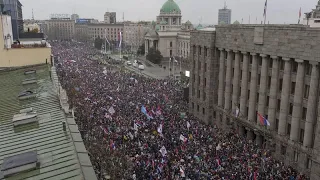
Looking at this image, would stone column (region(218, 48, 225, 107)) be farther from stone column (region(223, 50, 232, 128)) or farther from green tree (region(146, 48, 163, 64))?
green tree (region(146, 48, 163, 64))

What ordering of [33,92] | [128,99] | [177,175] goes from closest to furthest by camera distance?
[33,92] < [177,175] < [128,99]

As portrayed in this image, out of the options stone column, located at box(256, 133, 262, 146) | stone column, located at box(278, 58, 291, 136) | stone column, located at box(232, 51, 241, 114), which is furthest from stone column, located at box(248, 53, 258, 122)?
stone column, located at box(278, 58, 291, 136)

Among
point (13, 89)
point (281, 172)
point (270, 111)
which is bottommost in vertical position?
point (281, 172)

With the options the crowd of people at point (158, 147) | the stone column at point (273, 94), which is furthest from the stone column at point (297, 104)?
the crowd of people at point (158, 147)

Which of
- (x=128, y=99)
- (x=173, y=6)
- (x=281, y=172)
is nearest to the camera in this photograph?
(x=281, y=172)

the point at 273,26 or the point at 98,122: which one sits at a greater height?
the point at 273,26

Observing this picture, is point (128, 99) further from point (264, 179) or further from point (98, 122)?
point (264, 179)

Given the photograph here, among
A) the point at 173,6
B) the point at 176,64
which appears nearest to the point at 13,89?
the point at 176,64

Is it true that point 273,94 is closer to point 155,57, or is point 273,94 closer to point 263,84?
point 263,84
